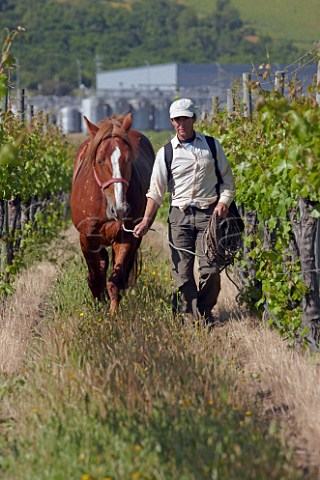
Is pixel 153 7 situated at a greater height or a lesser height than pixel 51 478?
greater

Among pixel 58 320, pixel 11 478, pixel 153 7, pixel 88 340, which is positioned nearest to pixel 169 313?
pixel 58 320

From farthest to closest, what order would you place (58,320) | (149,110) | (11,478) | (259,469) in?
(149,110) < (58,320) < (11,478) < (259,469)

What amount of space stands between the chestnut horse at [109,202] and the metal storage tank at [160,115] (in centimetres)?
9415

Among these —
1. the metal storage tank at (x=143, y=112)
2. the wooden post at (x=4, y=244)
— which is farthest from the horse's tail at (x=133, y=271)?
the metal storage tank at (x=143, y=112)

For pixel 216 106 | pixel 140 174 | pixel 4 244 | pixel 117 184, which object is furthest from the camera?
pixel 216 106

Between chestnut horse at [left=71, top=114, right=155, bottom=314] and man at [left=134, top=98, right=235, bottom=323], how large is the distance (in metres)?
0.29

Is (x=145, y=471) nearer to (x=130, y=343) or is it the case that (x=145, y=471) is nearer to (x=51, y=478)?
(x=51, y=478)

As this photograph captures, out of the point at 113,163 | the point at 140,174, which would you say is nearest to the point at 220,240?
the point at 113,163

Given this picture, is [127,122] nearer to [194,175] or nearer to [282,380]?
[194,175]

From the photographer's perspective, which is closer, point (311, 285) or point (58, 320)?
point (311, 285)

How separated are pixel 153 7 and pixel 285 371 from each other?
19615 cm

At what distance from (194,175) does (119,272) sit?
1200 mm

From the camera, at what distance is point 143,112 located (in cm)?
10431

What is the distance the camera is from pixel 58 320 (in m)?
7.71
